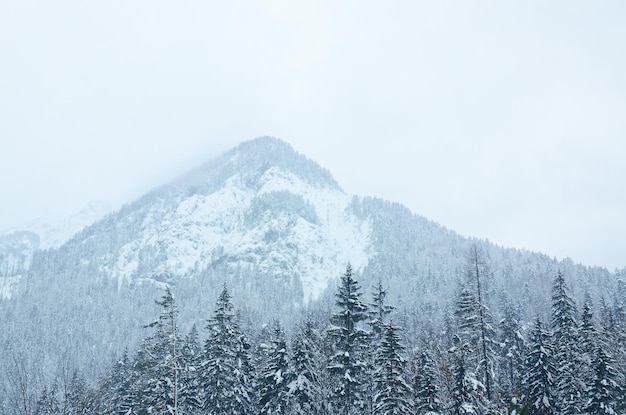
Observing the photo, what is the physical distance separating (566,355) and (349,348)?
22.6 meters

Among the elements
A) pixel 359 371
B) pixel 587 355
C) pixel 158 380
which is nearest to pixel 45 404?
pixel 158 380

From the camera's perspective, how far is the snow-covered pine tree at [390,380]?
35.3m

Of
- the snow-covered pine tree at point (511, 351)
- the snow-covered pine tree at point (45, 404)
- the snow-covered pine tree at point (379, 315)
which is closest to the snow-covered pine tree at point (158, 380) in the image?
the snow-covered pine tree at point (45, 404)

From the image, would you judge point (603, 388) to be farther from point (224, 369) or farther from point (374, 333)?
point (224, 369)

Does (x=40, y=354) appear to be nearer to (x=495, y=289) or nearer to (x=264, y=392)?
(x=495, y=289)

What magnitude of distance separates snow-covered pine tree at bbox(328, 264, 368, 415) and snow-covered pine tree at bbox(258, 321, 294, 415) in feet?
19.0

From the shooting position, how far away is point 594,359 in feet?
130

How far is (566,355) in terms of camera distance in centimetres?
4741

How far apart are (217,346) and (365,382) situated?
42.3 feet

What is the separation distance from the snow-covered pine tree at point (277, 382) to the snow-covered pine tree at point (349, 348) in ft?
19.0

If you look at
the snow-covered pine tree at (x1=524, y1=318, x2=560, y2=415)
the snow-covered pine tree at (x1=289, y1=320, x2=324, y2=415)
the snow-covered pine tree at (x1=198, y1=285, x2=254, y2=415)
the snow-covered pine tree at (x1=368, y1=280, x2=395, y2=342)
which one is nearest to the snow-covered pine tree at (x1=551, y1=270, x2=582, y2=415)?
the snow-covered pine tree at (x1=524, y1=318, x2=560, y2=415)

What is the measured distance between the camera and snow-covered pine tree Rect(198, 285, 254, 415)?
44.6 meters

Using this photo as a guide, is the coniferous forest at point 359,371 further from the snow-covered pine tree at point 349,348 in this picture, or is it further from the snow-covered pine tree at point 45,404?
the snow-covered pine tree at point 45,404

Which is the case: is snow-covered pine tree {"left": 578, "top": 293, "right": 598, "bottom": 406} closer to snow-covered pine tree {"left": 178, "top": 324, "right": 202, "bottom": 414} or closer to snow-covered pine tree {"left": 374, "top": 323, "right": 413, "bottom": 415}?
snow-covered pine tree {"left": 374, "top": 323, "right": 413, "bottom": 415}
